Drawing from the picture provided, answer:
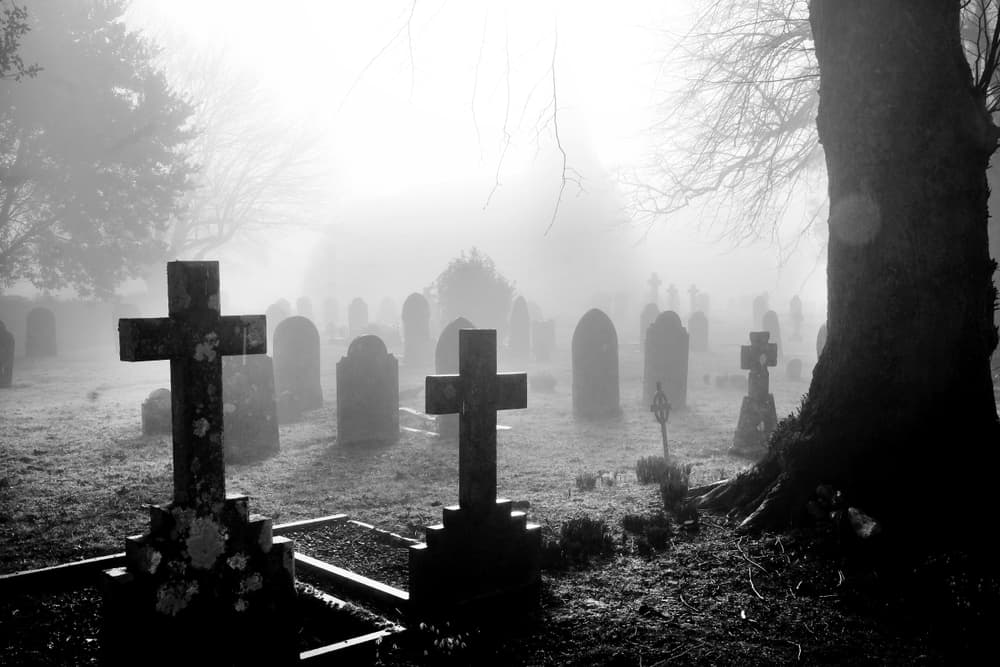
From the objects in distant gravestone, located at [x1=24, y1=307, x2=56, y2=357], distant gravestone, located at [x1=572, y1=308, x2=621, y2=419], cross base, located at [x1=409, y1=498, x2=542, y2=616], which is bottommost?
cross base, located at [x1=409, y1=498, x2=542, y2=616]

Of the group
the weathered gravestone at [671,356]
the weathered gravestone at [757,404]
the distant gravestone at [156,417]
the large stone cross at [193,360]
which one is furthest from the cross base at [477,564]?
the weathered gravestone at [671,356]

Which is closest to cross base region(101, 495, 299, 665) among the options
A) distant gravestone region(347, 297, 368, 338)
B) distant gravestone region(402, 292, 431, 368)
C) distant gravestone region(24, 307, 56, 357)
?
distant gravestone region(402, 292, 431, 368)

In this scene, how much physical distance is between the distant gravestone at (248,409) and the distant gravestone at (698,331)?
64.2ft

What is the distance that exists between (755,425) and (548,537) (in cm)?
685

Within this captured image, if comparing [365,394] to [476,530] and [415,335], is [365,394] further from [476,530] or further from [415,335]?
[415,335]

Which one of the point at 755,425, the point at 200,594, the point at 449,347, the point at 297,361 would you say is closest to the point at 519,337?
the point at 297,361

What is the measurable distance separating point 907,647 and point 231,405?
9.17m

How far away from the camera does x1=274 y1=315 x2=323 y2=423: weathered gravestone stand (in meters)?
15.1

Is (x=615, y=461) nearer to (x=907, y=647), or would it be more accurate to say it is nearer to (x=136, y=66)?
(x=907, y=647)

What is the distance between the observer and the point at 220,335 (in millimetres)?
3850

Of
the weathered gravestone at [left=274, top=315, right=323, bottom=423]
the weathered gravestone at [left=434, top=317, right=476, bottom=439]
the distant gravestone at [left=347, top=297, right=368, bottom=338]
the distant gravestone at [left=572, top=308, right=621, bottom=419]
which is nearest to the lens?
the weathered gravestone at [left=434, top=317, right=476, bottom=439]

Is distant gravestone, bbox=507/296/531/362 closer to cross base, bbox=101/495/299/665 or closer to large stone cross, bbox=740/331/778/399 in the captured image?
large stone cross, bbox=740/331/778/399

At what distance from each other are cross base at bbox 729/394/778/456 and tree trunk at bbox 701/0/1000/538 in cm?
641

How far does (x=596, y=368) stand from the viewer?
49.1ft
